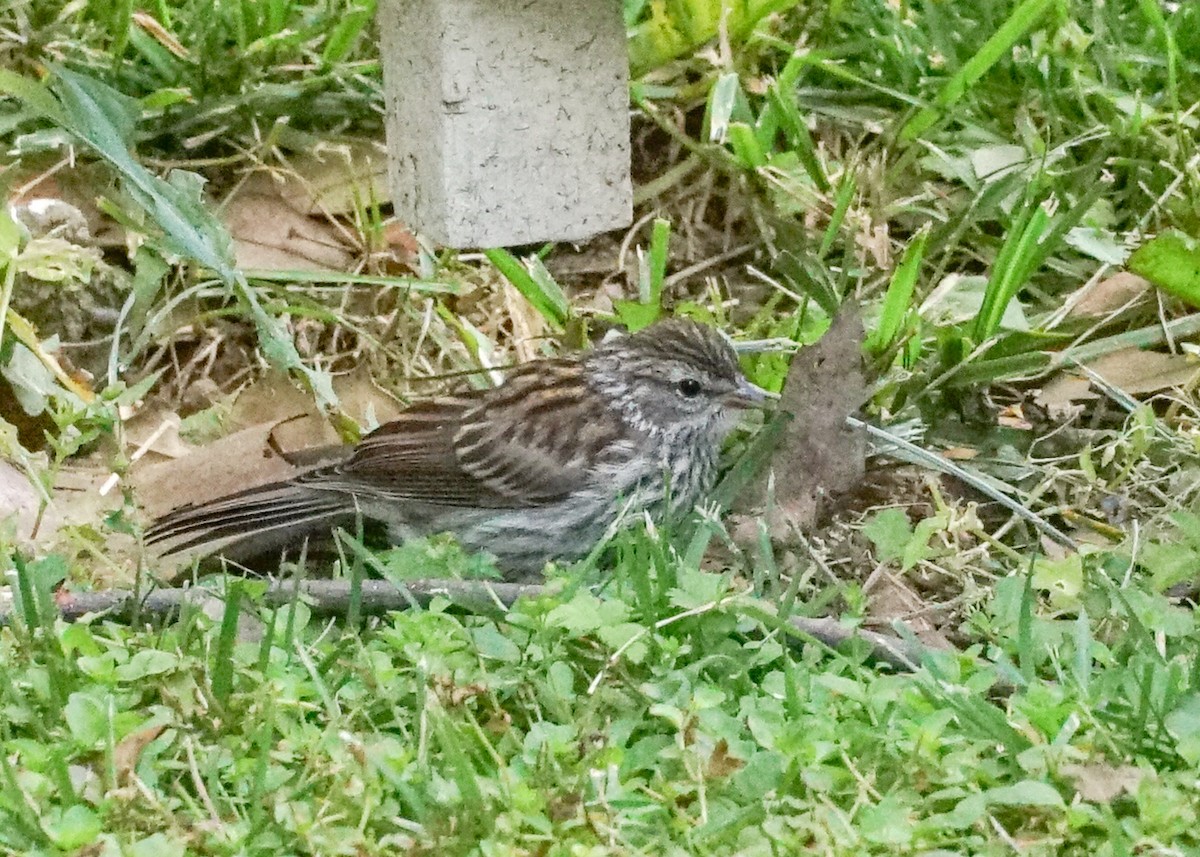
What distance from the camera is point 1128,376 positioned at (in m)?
4.63

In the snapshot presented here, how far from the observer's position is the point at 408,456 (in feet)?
14.1

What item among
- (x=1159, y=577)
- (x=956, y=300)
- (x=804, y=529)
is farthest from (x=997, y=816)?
(x=956, y=300)

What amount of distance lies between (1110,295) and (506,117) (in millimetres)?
1840

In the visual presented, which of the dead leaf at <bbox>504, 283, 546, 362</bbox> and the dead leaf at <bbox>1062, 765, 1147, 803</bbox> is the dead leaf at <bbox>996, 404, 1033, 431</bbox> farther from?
the dead leaf at <bbox>1062, 765, 1147, 803</bbox>

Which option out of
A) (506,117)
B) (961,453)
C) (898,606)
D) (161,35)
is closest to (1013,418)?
(961,453)

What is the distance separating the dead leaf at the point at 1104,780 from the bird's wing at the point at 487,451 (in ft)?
6.07

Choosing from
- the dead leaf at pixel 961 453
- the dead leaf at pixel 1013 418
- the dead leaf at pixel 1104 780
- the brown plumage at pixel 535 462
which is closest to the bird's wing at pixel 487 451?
the brown plumage at pixel 535 462

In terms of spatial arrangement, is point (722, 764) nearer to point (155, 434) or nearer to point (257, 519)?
point (257, 519)

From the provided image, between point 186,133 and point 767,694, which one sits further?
point 186,133

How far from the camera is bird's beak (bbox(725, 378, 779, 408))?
171 inches

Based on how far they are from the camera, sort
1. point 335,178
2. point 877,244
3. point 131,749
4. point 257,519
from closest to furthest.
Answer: point 131,749 → point 257,519 → point 877,244 → point 335,178

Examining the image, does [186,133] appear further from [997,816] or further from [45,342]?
[997,816]

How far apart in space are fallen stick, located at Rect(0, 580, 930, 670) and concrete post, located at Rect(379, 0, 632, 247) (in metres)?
1.34

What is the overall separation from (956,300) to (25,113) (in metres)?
2.79
